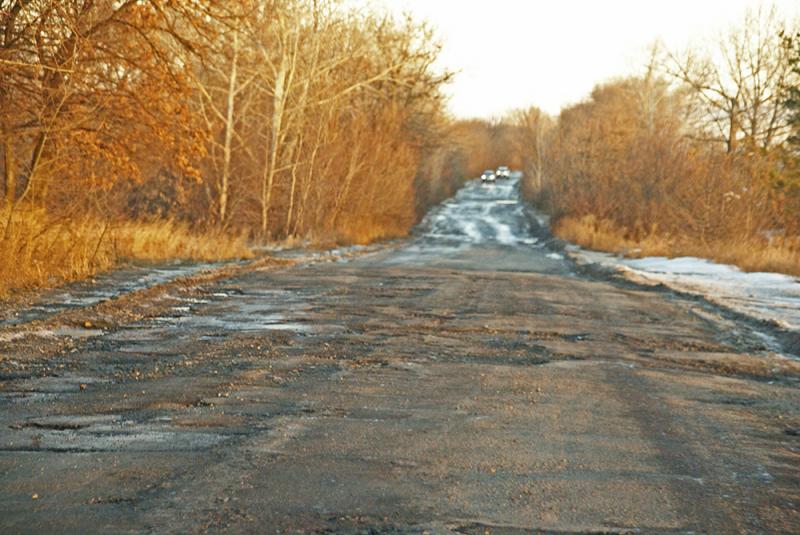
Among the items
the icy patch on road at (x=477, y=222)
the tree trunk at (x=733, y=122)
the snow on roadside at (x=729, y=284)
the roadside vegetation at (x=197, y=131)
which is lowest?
the icy patch on road at (x=477, y=222)

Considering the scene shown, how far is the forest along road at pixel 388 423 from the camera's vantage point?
15.1ft

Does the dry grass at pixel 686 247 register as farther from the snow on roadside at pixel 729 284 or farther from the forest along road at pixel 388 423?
the forest along road at pixel 388 423

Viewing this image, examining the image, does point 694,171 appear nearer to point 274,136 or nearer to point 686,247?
point 686,247

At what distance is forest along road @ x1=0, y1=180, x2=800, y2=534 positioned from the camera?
4.61m

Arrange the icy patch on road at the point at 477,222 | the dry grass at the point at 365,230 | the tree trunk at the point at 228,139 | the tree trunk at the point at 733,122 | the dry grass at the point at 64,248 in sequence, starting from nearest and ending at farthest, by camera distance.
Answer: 1. the dry grass at the point at 64,248
2. the tree trunk at the point at 228,139
3. the dry grass at the point at 365,230
4. the icy patch on road at the point at 477,222
5. the tree trunk at the point at 733,122

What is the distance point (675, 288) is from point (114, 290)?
1055 cm

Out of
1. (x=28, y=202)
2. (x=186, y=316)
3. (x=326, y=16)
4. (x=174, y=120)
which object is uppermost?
(x=326, y=16)

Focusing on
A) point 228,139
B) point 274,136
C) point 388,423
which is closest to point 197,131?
point 388,423

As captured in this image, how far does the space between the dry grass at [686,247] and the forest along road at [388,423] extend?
11.2m

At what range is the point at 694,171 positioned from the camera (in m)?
33.5

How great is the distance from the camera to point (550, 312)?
14.0 metres

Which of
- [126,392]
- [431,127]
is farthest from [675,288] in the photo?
[431,127]

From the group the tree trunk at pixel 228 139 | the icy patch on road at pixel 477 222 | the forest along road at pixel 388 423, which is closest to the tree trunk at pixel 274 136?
the tree trunk at pixel 228 139

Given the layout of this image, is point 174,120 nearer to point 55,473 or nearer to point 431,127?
point 55,473
